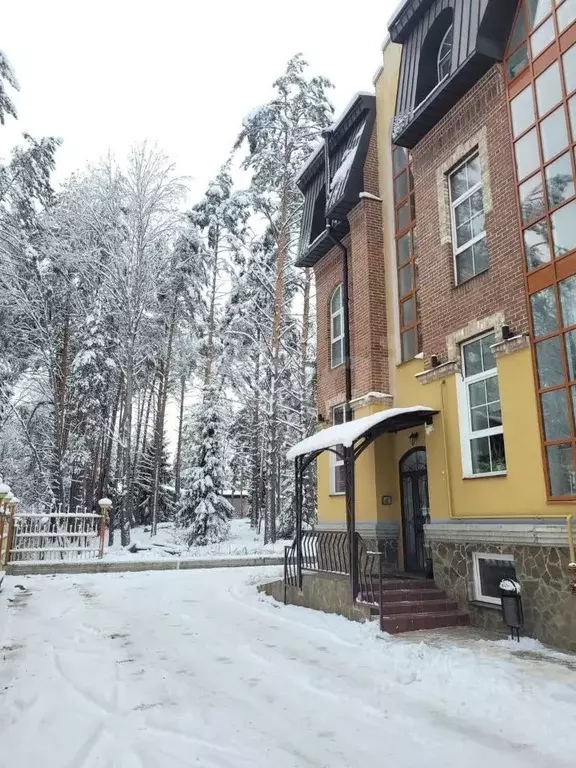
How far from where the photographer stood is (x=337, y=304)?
41.6 ft

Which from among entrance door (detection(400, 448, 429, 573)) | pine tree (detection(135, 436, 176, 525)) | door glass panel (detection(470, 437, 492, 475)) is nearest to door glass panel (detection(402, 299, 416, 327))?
entrance door (detection(400, 448, 429, 573))

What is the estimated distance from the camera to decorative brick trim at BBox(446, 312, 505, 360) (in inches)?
291

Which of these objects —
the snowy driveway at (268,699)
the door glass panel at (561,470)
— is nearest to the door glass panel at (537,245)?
the door glass panel at (561,470)

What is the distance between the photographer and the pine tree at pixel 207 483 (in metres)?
20.8

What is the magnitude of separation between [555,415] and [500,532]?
166 cm

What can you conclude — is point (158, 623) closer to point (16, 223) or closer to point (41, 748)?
point (41, 748)

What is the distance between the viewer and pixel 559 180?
262 inches

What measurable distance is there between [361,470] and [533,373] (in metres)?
4.35

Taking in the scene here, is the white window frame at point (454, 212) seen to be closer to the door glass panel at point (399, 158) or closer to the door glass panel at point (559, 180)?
the door glass panel at point (559, 180)

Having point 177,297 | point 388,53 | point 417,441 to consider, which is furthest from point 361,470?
point 177,297

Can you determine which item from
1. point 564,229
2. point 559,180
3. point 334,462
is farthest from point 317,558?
point 559,180

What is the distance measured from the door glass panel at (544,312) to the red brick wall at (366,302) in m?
3.73

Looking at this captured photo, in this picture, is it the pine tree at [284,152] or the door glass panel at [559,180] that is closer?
the door glass panel at [559,180]

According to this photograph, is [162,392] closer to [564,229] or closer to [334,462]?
[334,462]
